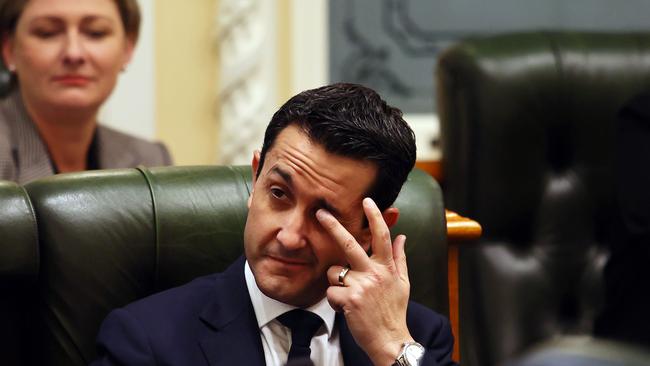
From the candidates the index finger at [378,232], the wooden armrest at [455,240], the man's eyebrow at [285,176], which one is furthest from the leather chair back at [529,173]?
the man's eyebrow at [285,176]

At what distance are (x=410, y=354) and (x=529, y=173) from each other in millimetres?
1060

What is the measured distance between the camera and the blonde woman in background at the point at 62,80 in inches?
93.8

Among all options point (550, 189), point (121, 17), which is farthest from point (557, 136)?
point (121, 17)

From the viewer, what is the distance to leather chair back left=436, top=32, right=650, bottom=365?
234 centimetres

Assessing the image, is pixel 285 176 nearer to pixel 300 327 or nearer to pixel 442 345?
pixel 300 327

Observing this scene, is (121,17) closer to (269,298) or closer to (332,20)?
(332,20)

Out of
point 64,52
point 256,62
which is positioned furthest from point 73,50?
point 256,62

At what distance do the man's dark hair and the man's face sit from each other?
0.02m

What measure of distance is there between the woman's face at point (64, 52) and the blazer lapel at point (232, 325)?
1087 mm

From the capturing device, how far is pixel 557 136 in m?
2.39

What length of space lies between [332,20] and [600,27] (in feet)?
2.90

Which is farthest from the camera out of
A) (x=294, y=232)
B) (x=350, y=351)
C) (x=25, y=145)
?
(x=25, y=145)

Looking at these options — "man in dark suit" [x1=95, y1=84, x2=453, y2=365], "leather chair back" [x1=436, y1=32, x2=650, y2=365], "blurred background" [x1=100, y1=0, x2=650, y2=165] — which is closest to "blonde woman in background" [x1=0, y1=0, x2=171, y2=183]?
"blurred background" [x1=100, y1=0, x2=650, y2=165]

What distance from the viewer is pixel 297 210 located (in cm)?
138
